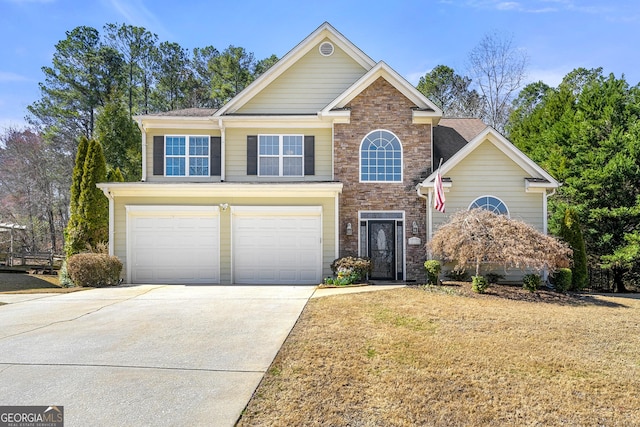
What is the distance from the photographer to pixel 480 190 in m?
13.8

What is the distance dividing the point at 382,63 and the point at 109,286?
12.2 m

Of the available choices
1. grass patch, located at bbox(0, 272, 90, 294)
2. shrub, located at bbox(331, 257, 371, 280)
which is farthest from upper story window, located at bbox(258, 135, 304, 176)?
grass patch, located at bbox(0, 272, 90, 294)

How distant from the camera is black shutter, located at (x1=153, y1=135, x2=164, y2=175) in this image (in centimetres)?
1559

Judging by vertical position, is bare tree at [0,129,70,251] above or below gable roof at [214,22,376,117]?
below

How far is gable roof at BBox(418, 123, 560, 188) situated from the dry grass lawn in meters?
5.52

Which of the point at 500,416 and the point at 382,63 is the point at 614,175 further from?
the point at 500,416

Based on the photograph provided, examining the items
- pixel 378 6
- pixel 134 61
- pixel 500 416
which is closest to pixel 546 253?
pixel 500 416

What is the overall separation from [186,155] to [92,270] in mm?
5400

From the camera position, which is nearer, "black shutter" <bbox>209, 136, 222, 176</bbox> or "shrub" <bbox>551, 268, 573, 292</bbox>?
"shrub" <bbox>551, 268, 573, 292</bbox>

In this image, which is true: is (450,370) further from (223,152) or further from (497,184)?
(223,152)

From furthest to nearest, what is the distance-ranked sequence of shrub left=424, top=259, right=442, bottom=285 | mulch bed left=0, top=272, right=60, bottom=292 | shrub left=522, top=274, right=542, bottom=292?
1. mulch bed left=0, top=272, right=60, bottom=292
2. shrub left=424, top=259, right=442, bottom=285
3. shrub left=522, top=274, right=542, bottom=292

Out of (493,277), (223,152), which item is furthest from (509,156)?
(223,152)

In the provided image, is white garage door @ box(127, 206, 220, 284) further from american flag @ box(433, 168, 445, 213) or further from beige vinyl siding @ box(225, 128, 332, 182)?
american flag @ box(433, 168, 445, 213)

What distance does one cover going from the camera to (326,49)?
1605cm
